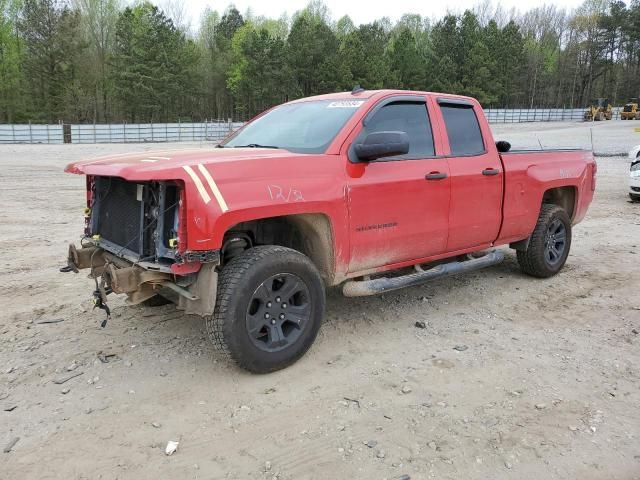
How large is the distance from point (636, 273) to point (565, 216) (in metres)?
1.11

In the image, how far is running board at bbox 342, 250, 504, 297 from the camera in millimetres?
4172

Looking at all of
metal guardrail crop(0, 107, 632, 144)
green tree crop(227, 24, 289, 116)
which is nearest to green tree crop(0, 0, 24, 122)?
green tree crop(227, 24, 289, 116)

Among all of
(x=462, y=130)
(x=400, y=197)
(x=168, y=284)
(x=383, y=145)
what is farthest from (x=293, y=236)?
(x=462, y=130)

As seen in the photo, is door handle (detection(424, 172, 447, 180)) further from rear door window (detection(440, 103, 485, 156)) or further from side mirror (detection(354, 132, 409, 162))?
side mirror (detection(354, 132, 409, 162))

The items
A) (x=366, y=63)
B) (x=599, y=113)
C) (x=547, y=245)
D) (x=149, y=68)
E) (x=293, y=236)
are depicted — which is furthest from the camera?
(x=366, y=63)

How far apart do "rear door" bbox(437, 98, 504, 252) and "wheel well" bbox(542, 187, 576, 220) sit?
145 centimetres

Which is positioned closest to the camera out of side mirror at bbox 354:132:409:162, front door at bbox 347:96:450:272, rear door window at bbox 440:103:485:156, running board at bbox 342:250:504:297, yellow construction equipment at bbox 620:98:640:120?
side mirror at bbox 354:132:409:162

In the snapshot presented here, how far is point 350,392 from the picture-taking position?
11.6 ft

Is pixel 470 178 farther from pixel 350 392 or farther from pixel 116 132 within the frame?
pixel 116 132

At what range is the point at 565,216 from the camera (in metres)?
6.05

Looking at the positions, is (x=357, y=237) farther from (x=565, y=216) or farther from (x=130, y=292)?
(x=565, y=216)

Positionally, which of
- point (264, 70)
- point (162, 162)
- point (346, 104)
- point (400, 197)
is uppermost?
point (264, 70)

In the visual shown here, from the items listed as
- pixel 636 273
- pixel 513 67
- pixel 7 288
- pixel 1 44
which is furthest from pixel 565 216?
pixel 513 67

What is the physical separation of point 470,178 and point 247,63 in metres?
62.9
